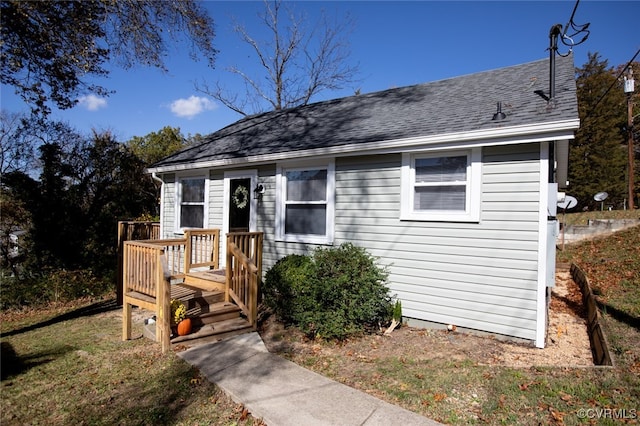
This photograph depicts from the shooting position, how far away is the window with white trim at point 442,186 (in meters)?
5.32

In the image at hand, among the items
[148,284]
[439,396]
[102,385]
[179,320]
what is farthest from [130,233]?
[439,396]

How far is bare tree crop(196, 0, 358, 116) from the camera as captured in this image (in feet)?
60.2

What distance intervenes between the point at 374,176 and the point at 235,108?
51.0 feet

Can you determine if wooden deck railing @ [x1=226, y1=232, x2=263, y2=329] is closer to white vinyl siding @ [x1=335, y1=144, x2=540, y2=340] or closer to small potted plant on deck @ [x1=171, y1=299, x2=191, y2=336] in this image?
small potted plant on deck @ [x1=171, y1=299, x2=191, y2=336]

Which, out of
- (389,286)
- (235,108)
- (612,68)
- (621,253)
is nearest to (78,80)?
(389,286)

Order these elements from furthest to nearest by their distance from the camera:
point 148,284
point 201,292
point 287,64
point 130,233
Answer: point 287,64 → point 130,233 → point 201,292 → point 148,284

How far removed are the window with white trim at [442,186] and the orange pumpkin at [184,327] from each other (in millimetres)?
3760

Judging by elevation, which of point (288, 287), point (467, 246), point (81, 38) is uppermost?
point (81, 38)

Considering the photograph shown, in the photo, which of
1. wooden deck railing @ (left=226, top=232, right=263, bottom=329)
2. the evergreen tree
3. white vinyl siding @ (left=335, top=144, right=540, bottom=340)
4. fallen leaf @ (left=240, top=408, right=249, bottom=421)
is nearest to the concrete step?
wooden deck railing @ (left=226, top=232, right=263, bottom=329)

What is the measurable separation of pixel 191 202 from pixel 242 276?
3.78 metres

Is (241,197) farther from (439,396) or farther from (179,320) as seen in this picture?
(439,396)

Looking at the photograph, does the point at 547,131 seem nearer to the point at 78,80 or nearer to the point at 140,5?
the point at 140,5

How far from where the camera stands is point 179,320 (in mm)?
5285

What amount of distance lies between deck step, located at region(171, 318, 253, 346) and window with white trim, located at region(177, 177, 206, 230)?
3.57m
